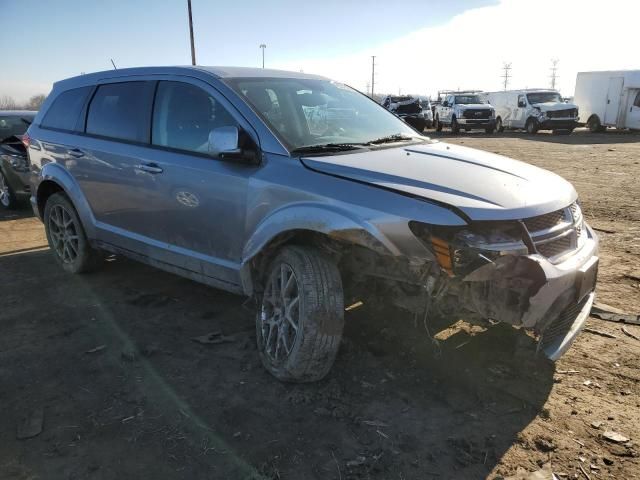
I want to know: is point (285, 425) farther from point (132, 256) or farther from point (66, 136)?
point (66, 136)

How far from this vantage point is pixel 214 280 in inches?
144

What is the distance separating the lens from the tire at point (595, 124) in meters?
26.0

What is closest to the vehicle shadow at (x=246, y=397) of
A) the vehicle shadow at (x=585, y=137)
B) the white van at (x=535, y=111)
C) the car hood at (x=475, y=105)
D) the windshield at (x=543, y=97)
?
the vehicle shadow at (x=585, y=137)

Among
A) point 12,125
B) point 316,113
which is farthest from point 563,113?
point 316,113

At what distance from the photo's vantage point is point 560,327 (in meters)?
2.93

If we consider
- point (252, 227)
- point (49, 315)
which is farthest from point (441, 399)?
point (49, 315)

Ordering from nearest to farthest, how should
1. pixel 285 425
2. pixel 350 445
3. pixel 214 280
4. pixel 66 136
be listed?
pixel 350 445, pixel 285 425, pixel 214 280, pixel 66 136

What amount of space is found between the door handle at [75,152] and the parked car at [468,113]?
82.3ft

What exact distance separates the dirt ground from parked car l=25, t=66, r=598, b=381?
0.37 meters

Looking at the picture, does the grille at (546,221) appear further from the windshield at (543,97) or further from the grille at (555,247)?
the windshield at (543,97)

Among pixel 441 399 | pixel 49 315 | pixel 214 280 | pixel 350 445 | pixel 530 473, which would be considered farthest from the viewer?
pixel 49 315

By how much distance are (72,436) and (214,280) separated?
4.36 feet

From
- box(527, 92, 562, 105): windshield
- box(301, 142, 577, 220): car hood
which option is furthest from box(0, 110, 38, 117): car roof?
box(527, 92, 562, 105): windshield

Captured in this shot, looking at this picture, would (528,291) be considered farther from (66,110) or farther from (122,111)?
(66,110)
